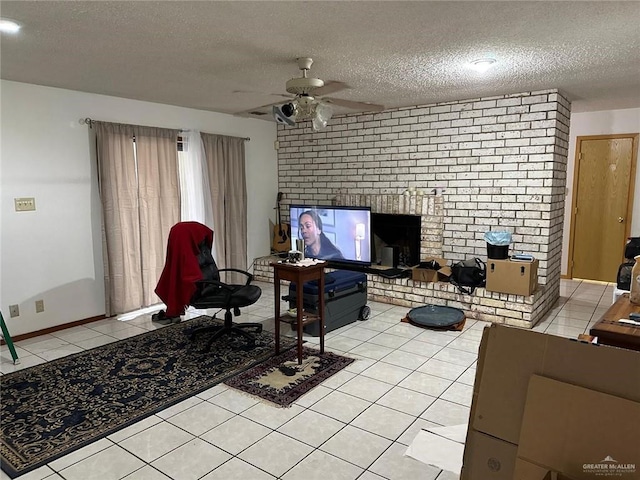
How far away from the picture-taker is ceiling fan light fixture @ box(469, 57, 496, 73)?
306 cm

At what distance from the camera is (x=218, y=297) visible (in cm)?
364

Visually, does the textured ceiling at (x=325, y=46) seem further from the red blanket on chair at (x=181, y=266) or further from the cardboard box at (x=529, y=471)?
the cardboard box at (x=529, y=471)

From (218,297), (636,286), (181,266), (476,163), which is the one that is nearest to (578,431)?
(636,286)

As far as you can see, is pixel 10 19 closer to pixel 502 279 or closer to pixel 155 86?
pixel 155 86

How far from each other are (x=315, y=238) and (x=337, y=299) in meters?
1.61

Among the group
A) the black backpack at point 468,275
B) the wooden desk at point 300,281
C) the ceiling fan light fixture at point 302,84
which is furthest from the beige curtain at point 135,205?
the black backpack at point 468,275

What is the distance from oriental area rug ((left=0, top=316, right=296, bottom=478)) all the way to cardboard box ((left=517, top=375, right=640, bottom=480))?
85.9 inches

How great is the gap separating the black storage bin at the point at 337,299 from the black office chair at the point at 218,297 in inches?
14.2

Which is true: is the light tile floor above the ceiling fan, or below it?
below

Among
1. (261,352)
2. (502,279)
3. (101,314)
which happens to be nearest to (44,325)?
(101,314)

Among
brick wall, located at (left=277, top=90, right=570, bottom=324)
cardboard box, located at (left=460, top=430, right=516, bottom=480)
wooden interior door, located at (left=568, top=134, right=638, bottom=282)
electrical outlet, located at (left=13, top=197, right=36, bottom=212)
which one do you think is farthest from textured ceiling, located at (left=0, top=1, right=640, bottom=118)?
cardboard box, located at (left=460, top=430, right=516, bottom=480)

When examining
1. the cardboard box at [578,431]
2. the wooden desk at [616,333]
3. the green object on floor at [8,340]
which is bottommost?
the green object on floor at [8,340]

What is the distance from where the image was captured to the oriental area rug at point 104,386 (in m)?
2.39

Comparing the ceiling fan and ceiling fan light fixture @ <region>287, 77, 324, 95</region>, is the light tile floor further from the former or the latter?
ceiling fan light fixture @ <region>287, 77, 324, 95</region>
